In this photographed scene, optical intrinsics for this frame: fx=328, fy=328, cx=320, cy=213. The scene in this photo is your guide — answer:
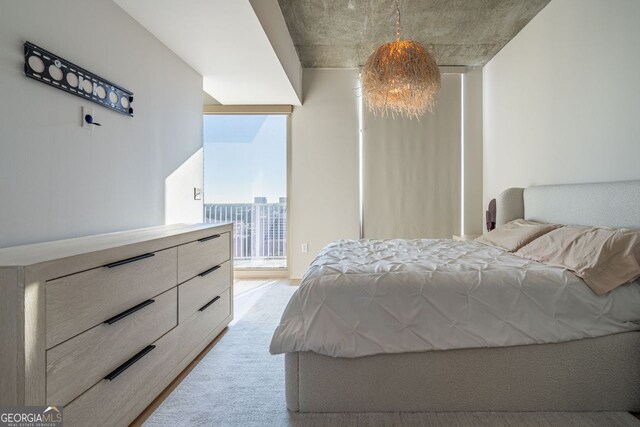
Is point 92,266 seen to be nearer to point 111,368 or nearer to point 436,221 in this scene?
point 111,368

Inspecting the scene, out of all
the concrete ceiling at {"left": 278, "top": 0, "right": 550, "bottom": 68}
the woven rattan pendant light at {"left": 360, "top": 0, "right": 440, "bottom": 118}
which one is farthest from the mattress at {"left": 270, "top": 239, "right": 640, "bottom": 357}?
the concrete ceiling at {"left": 278, "top": 0, "right": 550, "bottom": 68}

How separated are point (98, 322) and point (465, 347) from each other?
156 centimetres

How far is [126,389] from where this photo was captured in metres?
1.43

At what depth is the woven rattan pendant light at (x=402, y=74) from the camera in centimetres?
235

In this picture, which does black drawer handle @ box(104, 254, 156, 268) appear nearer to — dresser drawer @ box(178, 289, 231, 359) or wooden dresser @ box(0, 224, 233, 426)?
wooden dresser @ box(0, 224, 233, 426)

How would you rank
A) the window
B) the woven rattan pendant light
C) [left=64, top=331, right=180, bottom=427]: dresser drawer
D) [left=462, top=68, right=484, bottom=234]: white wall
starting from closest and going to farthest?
Answer: 1. [left=64, top=331, right=180, bottom=427]: dresser drawer
2. the woven rattan pendant light
3. [left=462, top=68, right=484, bottom=234]: white wall
4. the window

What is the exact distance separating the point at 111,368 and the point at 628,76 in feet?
10.6

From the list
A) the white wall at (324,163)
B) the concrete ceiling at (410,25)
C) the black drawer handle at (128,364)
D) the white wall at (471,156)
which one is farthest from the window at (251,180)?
the black drawer handle at (128,364)

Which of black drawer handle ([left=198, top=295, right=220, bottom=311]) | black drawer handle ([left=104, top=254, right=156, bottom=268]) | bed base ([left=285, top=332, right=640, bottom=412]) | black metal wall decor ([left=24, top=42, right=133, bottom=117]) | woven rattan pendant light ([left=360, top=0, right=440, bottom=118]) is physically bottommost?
bed base ([left=285, top=332, right=640, bottom=412])

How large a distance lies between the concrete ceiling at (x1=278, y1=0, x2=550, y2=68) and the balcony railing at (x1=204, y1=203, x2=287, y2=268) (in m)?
2.07

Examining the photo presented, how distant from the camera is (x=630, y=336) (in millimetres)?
1540

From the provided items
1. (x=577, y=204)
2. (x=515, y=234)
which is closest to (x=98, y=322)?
(x=515, y=234)

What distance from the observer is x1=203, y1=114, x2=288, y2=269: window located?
447 centimetres

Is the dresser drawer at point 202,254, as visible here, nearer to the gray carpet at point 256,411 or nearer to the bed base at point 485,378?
the gray carpet at point 256,411
